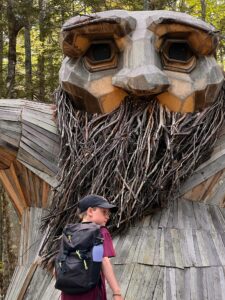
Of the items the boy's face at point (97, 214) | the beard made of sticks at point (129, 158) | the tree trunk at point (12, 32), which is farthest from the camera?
the tree trunk at point (12, 32)

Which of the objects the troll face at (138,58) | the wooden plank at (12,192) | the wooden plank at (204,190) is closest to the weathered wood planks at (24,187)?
the wooden plank at (12,192)

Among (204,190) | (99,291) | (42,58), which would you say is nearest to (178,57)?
(204,190)

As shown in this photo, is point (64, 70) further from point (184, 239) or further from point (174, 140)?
point (184, 239)

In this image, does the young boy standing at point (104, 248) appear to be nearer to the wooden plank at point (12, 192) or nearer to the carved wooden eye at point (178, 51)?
the carved wooden eye at point (178, 51)

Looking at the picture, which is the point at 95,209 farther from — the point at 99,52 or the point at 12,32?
the point at 12,32

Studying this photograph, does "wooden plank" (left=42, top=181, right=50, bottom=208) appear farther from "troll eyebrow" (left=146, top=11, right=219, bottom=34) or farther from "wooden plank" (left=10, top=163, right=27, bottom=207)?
"troll eyebrow" (left=146, top=11, right=219, bottom=34)

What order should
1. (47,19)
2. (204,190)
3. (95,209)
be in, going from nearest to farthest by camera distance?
(95,209)
(204,190)
(47,19)

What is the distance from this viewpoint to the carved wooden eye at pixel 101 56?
8.52 ft

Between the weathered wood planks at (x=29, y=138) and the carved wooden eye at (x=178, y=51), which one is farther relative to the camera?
the weathered wood planks at (x=29, y=138)

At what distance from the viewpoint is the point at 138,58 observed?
2494 mm

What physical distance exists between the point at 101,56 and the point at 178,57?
38 centimetres

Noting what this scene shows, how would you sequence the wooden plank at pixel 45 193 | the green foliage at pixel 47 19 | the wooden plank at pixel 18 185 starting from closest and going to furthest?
the wooden plank at pixel 45 193 → the wooden plank at pixel 18 185 → the green foliage at pixel 47 19

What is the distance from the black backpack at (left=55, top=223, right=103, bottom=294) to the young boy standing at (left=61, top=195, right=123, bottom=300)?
29 millimetres

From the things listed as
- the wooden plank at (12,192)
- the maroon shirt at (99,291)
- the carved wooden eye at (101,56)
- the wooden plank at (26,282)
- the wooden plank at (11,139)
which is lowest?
the wooden plank at (26,282)
